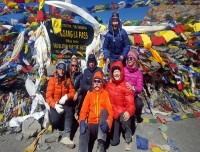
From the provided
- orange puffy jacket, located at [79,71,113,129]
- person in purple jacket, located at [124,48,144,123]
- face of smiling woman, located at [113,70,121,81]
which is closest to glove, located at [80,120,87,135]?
orange puffy jacket, located at [79,71,113,129]

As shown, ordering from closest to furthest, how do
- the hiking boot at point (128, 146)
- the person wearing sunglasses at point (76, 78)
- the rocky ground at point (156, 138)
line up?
the hiking boot at point (128, 146) < the rocky ground at point (156, 138) < the person wearing sunglasses at point (76, 78)

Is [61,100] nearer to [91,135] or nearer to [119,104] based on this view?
[91,135]

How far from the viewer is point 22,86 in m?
7.55

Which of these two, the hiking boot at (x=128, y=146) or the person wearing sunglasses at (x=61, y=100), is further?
the person wearing sunglasses at (x=61, y=100)

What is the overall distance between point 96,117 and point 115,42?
8.41 ft

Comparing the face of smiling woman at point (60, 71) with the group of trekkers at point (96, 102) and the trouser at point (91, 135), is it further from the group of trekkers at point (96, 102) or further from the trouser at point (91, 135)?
the trouser at point (91, 135)

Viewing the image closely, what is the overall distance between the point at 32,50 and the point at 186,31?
18.3 ft

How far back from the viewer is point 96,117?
5449 millimetres

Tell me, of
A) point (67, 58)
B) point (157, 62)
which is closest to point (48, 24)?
point (67, 58)

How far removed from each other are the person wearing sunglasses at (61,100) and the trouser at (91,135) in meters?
0.47

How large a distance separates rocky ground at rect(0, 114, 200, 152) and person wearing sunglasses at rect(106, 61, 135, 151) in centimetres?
26

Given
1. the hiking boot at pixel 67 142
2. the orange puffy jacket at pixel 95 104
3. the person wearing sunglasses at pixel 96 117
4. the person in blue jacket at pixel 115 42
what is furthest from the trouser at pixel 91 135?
the person in blue jacket at pixel 115 42

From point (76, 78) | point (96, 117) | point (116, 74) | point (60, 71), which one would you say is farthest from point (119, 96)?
point (60, 71)

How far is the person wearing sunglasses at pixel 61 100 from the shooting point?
5.77 metres
